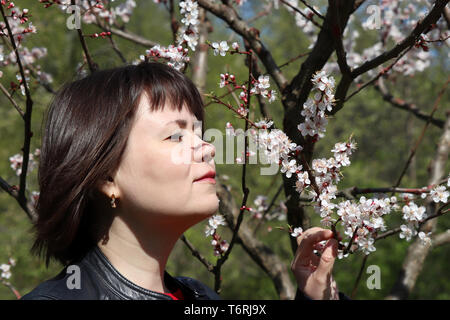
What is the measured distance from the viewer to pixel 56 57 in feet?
39.5

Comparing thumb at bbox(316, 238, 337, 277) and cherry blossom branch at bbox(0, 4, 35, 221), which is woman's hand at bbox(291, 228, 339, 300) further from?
cherry blossom branch at bbox(0, 4, 35, 221)

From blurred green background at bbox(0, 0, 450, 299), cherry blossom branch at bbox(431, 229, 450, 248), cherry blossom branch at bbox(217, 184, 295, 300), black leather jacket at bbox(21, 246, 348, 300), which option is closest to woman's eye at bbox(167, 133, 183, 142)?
black leather jacket at bbox(21, 246, 348, 300)

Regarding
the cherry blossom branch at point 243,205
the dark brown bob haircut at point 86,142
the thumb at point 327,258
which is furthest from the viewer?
the cherry blossom branch at point 243,205

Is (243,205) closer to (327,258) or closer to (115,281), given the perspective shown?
(327,258)

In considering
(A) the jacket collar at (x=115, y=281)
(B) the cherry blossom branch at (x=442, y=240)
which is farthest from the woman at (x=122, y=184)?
(B) the cherry blossom branch at (x=442, y=240)

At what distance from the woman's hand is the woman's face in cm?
35

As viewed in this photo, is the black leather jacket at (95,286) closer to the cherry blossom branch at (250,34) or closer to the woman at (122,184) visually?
the woman at (122,184)

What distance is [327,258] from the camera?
4.68 feet

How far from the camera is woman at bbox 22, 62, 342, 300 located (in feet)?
4.24

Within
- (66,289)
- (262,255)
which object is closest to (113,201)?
(66,289)

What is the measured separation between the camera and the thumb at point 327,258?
1.42 metres

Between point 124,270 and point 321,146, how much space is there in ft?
28.1

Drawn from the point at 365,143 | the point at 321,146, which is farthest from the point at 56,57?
the point at 365,143
